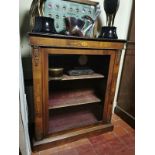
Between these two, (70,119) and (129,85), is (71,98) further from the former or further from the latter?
(129,85)

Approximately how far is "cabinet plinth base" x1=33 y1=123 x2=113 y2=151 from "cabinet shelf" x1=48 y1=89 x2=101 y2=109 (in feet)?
0.93

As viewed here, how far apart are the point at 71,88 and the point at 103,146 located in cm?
69

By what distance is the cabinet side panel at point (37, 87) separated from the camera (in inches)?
38.4

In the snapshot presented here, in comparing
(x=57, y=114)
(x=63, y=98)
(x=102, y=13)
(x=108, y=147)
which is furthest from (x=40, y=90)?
(x=102, y=13)

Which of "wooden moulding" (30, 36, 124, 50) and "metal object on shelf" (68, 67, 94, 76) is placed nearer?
"wooden moulding" (30, 36, 124, 50)

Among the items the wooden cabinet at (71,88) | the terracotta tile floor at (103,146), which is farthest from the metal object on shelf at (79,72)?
the terracotta tile floor at (103,146)

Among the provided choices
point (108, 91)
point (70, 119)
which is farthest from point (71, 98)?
point (108, 91)

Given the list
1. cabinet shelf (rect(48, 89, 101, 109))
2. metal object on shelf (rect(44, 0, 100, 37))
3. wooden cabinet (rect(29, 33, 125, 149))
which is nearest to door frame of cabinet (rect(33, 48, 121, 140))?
wooden cabinet (rect(29, 33, 125, 149))

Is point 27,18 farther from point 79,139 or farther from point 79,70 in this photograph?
point 79,139

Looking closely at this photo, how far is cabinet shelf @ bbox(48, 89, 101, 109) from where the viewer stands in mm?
1305

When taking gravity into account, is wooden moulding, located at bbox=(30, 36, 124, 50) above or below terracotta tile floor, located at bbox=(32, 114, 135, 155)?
above

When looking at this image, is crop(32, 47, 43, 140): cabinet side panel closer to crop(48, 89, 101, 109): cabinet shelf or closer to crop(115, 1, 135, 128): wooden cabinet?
crop(48, 89, 101, 109): cabinet shelf

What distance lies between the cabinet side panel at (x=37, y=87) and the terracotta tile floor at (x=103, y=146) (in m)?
0.24

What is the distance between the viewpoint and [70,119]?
60.4 inches
